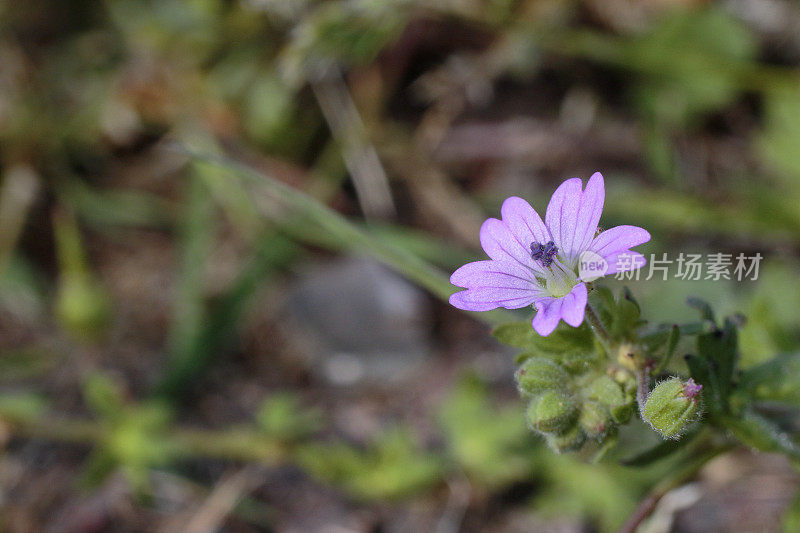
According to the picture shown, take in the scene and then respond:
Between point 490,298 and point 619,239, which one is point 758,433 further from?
point 490,298

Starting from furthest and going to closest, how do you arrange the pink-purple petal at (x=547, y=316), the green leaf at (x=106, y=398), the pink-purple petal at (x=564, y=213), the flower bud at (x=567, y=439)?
the green leaf at (x=106, y=398), the flower bud at (x=567, y=439), the pink-purple petal at (x=564, y=213), the pink-purple petal at (x=547, y=316)

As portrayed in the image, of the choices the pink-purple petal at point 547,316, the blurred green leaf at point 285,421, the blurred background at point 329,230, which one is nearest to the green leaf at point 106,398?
the blurred background at point 329,230

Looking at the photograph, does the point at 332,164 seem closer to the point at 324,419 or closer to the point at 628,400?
the point at 324,419

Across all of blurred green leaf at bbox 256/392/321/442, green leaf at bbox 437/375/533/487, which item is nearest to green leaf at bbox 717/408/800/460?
green leaf at bbox 437/375/533/487

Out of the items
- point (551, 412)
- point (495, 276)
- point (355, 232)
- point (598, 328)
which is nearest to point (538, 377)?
point (551, 412)

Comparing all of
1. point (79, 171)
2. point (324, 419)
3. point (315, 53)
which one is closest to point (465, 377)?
point (324, 419)

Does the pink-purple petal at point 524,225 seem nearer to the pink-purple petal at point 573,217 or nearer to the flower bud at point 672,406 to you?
the pink-purple petal at point 573,217
